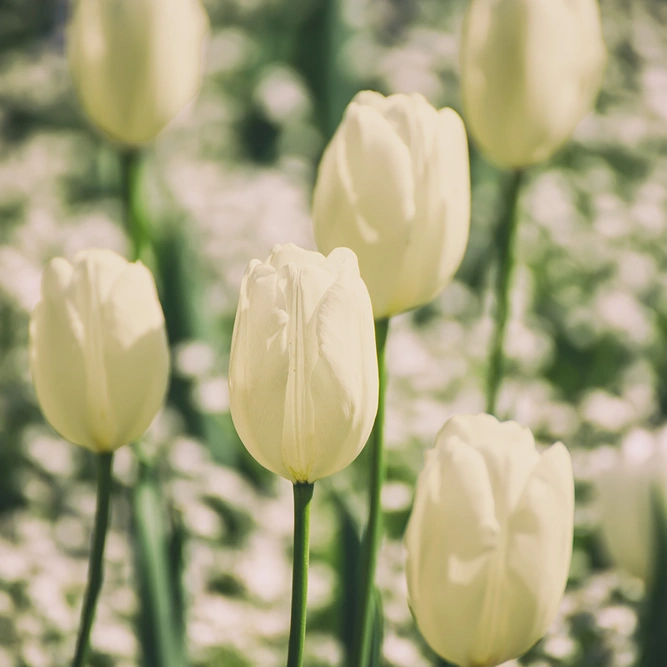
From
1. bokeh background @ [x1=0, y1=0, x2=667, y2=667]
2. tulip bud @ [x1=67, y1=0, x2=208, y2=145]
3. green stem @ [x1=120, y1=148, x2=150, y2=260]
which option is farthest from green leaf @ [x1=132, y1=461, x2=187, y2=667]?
tulip bud @ [x1=67, y1=0, x2=208, y2=145]

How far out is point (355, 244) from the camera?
1.63ft

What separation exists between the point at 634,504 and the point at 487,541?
16cm

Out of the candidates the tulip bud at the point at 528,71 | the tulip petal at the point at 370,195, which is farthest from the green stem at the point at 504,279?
the tulip petal at the point at 370,195

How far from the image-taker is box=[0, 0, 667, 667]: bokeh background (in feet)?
2.92

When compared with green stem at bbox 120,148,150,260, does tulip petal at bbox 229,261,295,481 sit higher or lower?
higher

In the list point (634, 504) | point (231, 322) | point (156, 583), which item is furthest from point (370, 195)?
point (231, 322)

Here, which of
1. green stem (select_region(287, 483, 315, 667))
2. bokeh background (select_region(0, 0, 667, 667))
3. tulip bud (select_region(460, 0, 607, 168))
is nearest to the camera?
green stem (select_region(287, 483, 315, 667))

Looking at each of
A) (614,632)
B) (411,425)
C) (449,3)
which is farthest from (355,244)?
(449,3)

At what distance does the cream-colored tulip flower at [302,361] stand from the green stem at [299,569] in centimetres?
1

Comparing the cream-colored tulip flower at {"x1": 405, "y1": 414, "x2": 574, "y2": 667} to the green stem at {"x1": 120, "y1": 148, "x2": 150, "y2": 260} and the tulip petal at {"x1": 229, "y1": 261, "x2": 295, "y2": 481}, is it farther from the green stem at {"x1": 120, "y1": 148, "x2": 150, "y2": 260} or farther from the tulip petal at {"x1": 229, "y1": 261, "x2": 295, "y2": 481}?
the green stem at {"x1": 120, "y1": 148, "x2": 150, "y2": 260}

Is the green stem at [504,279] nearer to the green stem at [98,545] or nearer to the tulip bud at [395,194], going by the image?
the tulip bud at [395,194]

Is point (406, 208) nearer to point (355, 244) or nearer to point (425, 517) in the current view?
point (355, 244)

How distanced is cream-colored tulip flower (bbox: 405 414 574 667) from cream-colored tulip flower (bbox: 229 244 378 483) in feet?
0.17

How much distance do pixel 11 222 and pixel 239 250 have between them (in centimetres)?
69
